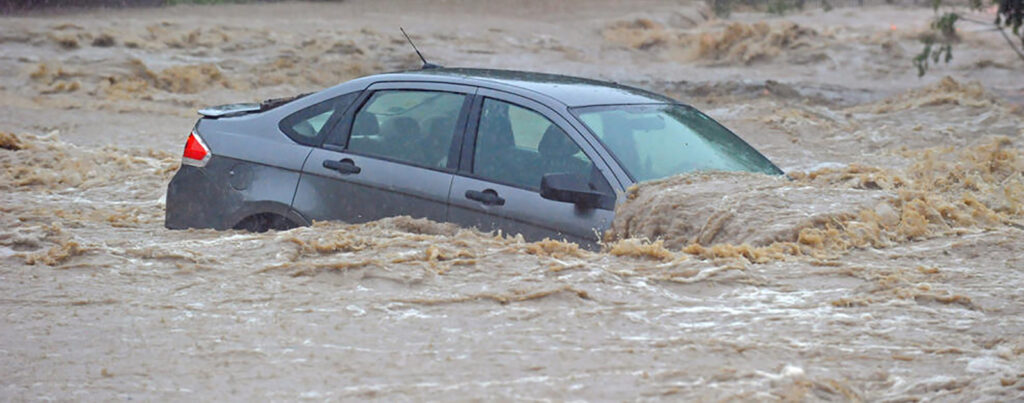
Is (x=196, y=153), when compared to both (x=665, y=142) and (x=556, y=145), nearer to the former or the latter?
(x=556, y=145)

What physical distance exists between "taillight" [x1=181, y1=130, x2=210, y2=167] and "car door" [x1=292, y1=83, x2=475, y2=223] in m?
Result: 0.69

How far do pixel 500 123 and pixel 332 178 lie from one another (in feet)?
3.22

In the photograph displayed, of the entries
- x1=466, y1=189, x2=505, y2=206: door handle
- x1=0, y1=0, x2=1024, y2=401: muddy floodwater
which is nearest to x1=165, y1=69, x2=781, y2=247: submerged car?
x1=466, y1=189, x2=505, y2=206: door handle

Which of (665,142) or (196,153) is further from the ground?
(665,142)

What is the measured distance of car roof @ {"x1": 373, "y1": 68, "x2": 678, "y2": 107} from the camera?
20.5ft

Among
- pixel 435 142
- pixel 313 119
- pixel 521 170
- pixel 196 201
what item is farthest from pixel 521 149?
pixel 196 201

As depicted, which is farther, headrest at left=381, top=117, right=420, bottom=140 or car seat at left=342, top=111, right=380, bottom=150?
car seat at left=342, top=111, right=380, bottom=150

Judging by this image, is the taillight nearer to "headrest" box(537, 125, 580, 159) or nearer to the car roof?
the car roof

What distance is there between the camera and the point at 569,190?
5.62m

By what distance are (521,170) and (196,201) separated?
6.64 ft

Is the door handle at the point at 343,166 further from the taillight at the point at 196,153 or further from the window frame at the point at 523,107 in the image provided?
the taillight at the point at 196,153

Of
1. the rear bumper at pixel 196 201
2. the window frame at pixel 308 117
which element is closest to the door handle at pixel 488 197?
the window frame at pixel 308 117

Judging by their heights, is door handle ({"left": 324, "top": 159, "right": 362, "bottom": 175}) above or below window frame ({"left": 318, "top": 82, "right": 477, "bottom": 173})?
below

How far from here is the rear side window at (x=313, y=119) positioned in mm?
6688
